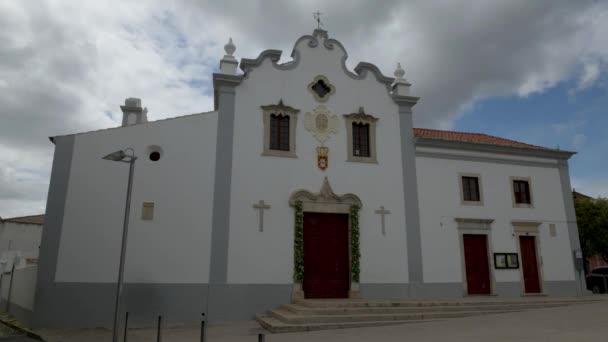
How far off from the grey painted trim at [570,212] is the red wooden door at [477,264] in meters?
4.19

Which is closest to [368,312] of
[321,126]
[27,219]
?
[321,126]

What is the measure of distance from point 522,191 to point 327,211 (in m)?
8.74

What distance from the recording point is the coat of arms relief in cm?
1529

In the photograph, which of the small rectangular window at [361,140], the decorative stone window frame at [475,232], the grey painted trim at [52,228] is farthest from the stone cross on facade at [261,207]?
the decorative stone window frame at [475,232]

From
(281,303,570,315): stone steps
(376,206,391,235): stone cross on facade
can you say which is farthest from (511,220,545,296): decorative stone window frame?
(376,206,391,235): stone cross on facade

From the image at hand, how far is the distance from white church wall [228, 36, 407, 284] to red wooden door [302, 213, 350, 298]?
2.14 feet

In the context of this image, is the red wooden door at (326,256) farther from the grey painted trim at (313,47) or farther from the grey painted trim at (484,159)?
the grey painted trim at (313,47)

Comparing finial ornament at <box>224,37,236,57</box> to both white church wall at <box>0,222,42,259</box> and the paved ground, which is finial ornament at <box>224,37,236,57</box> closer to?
the paved ground

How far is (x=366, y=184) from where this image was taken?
15531mm

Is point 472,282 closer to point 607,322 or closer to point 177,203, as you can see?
point 607,322

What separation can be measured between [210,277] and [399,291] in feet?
21.5

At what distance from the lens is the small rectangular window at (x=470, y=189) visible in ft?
55.3

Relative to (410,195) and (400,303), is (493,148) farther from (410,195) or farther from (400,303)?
(400,303)

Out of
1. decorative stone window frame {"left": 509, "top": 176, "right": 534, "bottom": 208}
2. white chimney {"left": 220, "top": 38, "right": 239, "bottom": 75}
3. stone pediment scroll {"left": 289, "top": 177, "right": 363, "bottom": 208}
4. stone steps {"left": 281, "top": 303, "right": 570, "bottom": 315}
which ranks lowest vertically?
stone steps {"left": 281, "top": 303, "right": 570, "bottom": 315}
